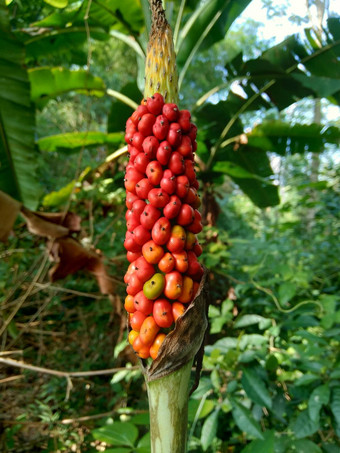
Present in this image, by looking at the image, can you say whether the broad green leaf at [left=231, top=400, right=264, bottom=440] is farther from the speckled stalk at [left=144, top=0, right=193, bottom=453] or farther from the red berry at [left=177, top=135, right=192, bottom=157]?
the red berry at [left=177, top=135, right=192, bottom=157]

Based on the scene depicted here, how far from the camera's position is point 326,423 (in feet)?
5.62

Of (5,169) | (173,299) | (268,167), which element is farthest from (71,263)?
(268,167)

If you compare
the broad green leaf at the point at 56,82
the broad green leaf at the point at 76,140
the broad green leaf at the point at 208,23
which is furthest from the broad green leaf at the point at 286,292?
the broad green leaf at the point at 56,82

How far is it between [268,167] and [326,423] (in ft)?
7.46

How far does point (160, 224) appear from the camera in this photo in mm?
847

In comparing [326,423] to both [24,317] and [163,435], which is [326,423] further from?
[24,317]

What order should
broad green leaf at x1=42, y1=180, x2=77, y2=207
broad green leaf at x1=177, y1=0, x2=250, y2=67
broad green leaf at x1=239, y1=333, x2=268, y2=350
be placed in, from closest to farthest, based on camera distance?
1. broad green leaf at x1=239, y1=333, x2=268, y2=350
2. broad green leaf at x1=42, y1=180, x2=77, y2=207
3. broad green leaf at x1=177, y1=0, x2=250, y2=67

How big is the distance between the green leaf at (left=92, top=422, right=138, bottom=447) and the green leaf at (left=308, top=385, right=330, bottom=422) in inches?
31.8

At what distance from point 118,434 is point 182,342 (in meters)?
1.07

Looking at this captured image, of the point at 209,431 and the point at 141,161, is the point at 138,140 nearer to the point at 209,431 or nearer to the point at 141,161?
the point at 141,161

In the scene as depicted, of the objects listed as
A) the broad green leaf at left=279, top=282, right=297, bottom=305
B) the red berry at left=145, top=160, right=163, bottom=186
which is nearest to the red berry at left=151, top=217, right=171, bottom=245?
the red berry at left=145, top=160, right=163, bottom=186

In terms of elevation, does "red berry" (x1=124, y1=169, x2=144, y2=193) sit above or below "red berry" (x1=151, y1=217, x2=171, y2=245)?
above

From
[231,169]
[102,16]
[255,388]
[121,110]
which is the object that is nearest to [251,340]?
[255,388]

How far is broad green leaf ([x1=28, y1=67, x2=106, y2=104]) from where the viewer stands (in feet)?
10.00
